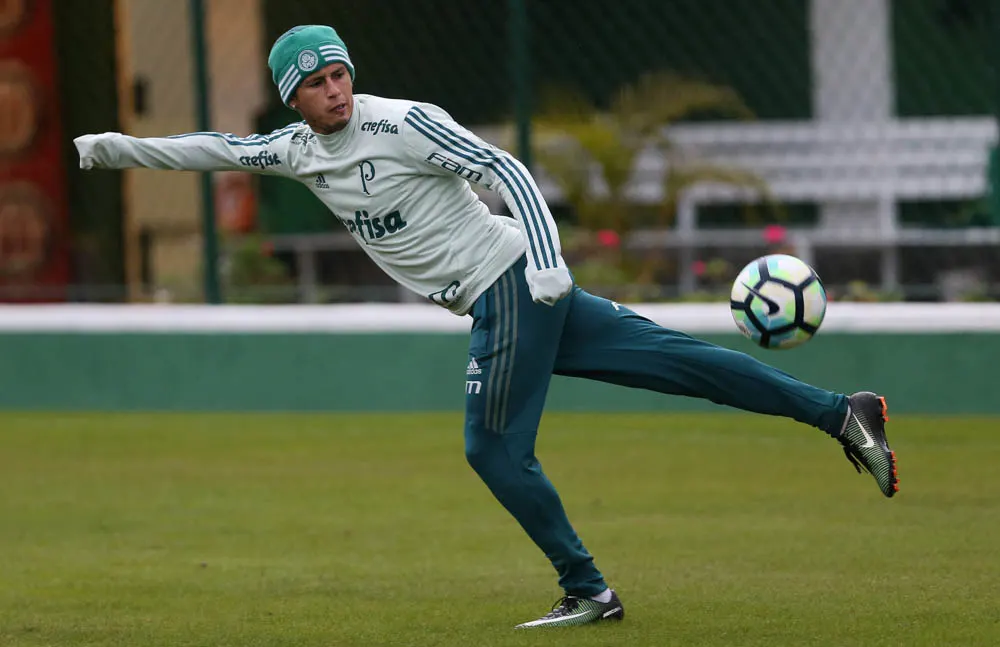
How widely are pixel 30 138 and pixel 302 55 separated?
28.6 feet

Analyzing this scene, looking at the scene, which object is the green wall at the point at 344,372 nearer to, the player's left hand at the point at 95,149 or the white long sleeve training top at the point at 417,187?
the player's left hand at the point at 95,149

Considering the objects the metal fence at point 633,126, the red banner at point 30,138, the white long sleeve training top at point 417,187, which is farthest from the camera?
the red banner at point 30,138

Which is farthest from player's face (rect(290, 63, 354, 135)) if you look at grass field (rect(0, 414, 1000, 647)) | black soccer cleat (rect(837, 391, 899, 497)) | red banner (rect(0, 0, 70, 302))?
red banner (rect(0, 0, 70, 302))

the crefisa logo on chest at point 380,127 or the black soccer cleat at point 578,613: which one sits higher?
the crefisa logo on chest at point 380,127

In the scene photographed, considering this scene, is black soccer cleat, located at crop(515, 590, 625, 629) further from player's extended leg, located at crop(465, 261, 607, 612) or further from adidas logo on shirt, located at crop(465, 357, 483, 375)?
adidas logo on shirt, located at crop(465, 357, 483, 375)

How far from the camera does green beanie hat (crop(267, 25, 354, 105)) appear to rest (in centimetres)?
588

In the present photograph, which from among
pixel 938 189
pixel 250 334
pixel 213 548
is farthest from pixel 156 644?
pixel 938 189

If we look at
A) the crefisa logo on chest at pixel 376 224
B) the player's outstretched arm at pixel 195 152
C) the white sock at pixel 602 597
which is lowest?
the white sock at pixel 602 597

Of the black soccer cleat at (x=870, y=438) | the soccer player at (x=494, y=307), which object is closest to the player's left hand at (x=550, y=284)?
the soccer player at (x=494, y=307)

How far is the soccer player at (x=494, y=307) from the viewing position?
19.1 feet

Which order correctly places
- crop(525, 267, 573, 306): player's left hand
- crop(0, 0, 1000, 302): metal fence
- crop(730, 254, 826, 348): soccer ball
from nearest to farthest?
crop(525, 267, 573, 306): player's left hand, crop(730, 254, 826, 348): soccer ball, crop(0, 0, 1000, 302): metal fence

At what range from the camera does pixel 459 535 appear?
7.93 metres

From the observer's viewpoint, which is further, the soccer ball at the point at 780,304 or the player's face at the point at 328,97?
the soccer ball at the point at 780,304

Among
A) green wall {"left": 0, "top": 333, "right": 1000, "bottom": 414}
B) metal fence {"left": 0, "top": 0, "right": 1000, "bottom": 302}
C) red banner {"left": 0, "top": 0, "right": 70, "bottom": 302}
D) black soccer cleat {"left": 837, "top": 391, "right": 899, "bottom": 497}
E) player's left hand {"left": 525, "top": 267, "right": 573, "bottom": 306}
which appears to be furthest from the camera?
red banner {"left": 0, "top": 0, "right": 70, "bottom": 302}
